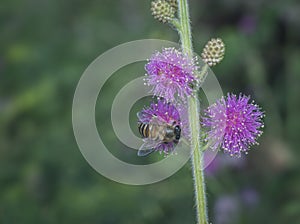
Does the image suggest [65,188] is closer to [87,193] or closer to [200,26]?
[87,193]

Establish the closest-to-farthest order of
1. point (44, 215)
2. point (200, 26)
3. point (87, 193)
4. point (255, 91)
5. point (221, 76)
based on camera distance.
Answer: point (44, 215)
point (87, 193)
point (255, 91)
point (221, 76)
point (200, 26)

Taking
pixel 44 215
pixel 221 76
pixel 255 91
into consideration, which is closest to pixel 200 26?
pixel 221 76

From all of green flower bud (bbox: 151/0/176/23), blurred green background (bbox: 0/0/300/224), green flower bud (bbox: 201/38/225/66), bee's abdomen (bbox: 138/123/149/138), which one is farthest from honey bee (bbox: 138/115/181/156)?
blurred green background (bbox: 0/0/300/224)

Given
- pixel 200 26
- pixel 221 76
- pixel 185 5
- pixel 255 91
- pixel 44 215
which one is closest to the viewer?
pixel 185 5

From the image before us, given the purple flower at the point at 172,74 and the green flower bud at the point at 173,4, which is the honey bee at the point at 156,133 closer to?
the purple flower at the point at 172,74

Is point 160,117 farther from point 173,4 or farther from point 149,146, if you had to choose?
point 173,4
